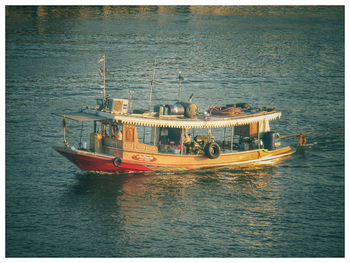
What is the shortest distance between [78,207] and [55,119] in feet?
83.6

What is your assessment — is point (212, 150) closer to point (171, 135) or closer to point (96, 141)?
point (171, 135)

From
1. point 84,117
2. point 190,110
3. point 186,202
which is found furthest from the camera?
point 190,110

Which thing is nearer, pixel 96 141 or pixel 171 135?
pixel 96 141

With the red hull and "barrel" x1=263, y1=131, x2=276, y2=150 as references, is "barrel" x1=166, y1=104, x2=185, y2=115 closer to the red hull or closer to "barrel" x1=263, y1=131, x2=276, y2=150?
the red hull

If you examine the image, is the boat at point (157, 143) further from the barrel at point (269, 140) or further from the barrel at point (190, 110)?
the barrel at point (269, 140)

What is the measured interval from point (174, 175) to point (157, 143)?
3.55 metres

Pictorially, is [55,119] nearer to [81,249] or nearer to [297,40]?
[81,249]

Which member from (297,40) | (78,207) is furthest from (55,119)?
(297,40)

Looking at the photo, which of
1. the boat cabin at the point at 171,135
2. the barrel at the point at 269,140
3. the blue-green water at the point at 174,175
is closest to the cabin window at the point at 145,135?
the blue-green water at the point at 174,175

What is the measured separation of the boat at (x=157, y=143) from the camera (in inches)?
1986

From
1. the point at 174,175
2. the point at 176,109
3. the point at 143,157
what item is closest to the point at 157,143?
the point at 143,157

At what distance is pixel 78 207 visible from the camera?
45906 mm

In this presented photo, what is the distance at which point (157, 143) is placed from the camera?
53.3 m

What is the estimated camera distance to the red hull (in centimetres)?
5012
